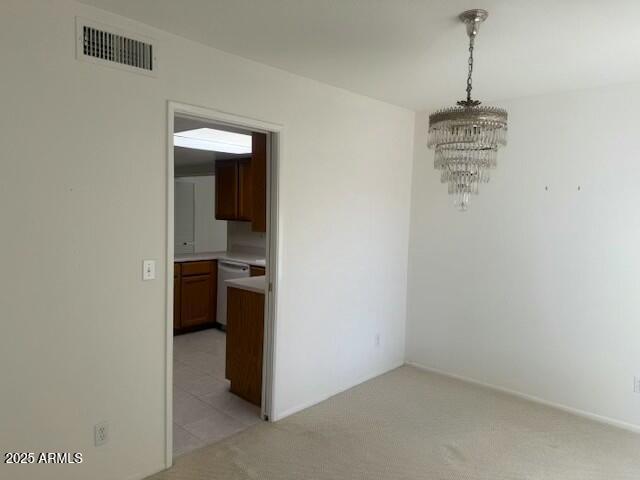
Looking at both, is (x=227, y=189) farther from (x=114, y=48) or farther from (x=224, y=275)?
(x=114, y=48)

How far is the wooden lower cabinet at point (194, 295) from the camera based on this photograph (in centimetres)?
542

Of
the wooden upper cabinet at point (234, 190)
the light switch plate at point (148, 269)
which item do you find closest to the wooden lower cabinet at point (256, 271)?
the wooden upper cabinet at point (234, 190)

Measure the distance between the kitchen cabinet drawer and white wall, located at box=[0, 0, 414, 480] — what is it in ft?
8.24

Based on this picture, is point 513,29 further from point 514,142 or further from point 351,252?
point 351,252

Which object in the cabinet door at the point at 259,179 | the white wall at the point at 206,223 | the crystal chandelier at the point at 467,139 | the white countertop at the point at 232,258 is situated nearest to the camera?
the crystal chandelier at the point at 467,139

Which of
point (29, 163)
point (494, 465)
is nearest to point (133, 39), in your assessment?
point (29, 163)

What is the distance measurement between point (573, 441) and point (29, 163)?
3.66 m

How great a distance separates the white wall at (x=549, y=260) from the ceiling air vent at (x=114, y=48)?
107 inches

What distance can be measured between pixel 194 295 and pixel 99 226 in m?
3.37

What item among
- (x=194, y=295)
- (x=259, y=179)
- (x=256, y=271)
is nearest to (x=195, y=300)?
(x=194, y=295)

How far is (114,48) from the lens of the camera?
2.31 meters

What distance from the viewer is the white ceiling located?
6.97 feet

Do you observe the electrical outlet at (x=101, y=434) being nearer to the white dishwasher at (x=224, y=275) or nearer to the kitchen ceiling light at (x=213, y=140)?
the kitchen ceiling light at (x=213, y=140)

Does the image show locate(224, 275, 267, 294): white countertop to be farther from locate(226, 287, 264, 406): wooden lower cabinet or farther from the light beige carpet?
the light beige carpet
